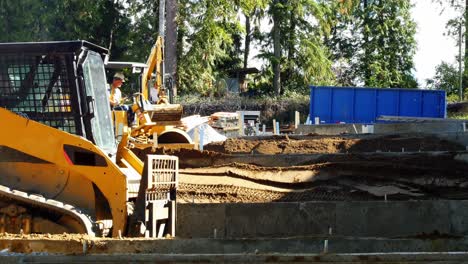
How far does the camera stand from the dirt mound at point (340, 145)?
595 inches

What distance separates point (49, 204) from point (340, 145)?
9.14 metres

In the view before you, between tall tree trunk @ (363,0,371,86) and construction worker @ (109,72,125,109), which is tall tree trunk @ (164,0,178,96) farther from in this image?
construction worker @ (109,72,125,109)

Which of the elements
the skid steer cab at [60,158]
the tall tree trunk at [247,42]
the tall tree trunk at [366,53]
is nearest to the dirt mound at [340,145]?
the skid steer cab at [60,158]

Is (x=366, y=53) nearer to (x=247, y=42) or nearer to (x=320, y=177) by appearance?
(x=247, y=42)

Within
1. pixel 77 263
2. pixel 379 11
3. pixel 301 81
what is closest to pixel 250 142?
pixel 77 263

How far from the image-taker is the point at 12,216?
25.1 feet

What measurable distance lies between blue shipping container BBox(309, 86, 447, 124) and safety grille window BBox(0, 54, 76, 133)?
19996 millimetres

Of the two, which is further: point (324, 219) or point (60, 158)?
point (324, 219)

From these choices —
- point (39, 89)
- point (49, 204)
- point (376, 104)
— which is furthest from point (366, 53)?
point (49, 204)

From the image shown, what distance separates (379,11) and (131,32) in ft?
61.7

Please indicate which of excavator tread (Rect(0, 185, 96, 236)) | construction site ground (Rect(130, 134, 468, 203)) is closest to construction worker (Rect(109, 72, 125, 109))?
construction site ground (Rect(130, 134, 468, 203))

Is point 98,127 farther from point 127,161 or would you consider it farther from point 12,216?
point 12,216

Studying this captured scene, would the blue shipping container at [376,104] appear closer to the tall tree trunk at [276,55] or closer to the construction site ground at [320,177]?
the construction site ground at [320,177]

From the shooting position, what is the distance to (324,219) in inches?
387
